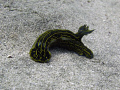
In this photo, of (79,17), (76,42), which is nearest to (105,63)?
(76,42)

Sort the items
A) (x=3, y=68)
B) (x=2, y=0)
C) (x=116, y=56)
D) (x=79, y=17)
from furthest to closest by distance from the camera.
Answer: (x=79, y=17), (x=2, y=0), (x=116, y=56), (x=3, y=68)

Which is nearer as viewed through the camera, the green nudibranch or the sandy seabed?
the sandy seabed

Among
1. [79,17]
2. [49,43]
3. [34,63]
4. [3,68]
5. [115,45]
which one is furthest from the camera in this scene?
[79,17]

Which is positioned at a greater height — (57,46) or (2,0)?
(2,0)

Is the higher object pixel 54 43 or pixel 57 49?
pixel 54 43

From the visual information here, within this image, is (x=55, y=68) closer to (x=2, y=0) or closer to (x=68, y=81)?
(x=68, y=81)

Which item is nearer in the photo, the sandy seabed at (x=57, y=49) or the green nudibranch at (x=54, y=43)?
the sandy seabed at (x=57, y=49)

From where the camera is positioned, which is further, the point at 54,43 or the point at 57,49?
the point at 57,49

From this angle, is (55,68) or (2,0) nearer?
(55,68)
